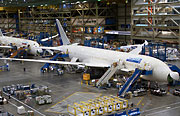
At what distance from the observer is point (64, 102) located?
33.4 m

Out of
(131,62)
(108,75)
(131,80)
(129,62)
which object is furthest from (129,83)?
(108,75)

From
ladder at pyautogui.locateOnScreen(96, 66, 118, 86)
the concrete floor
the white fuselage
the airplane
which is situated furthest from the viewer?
ladder at pyautogui.locateOnScreen(96, 66, 118, 86)

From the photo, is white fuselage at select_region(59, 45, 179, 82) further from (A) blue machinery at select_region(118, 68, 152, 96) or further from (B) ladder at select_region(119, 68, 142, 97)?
(B) ladder at select_region(119, 68, 142, 97)

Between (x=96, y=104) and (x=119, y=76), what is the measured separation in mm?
15502

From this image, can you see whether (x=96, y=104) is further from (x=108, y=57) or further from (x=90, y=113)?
(x=108, y=57)

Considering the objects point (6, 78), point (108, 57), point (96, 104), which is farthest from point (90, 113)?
point (6, 78)

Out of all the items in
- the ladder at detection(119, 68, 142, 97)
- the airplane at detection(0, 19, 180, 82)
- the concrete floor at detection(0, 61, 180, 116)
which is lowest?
the concrete floor at detection(0, 61, 180, 116)

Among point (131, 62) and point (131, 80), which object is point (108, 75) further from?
point (131, 80)

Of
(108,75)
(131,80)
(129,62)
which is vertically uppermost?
(129,62)

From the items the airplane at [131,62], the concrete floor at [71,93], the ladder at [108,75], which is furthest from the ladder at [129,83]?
the ladder at [108,75]

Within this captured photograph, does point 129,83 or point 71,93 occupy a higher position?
point 129,83

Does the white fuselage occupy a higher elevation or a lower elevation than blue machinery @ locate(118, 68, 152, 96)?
higher

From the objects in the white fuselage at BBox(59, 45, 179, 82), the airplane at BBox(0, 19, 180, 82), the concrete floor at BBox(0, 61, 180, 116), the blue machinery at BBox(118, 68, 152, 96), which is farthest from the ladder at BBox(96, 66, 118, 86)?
the blue machinery at BBox(118, 68, 152, 96)

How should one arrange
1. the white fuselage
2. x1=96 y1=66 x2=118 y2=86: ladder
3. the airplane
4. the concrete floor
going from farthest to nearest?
x1=96 y1=66 x2=118 y2=86: ladder → the white fuselage → the airplane → the concrete floor
